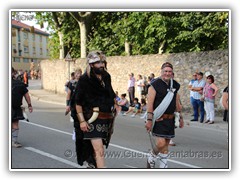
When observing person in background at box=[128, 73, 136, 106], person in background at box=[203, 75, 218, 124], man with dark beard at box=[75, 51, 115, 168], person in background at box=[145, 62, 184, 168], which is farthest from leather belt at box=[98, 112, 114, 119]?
person in background at box=[128, 73, 136, 106]

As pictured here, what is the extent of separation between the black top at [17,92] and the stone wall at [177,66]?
8185 mm

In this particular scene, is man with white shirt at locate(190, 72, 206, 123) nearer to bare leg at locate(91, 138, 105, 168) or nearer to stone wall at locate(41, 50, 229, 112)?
stone wall at locate(41, 50, 229, 112)

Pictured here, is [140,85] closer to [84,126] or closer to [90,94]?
[90,94]

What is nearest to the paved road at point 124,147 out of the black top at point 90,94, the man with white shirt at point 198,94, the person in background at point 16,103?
the person in background at point 16,103

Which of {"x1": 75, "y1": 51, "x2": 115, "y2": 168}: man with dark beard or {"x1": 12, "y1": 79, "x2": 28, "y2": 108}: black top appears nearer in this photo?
{"x1": 75, "y1": 51, "x2": 115, "y2": 168}: man with dark beard

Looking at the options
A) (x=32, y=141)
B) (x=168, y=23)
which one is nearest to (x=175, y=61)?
(x=168, y=23)

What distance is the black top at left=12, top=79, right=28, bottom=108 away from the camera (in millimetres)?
8156

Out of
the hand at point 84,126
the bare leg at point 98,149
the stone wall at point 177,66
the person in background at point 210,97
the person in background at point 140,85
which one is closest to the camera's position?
the hand at point 84,126

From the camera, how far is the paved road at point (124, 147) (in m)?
6.88

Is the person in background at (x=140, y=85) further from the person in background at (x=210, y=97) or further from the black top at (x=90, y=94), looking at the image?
the black top at (x=90, y=94)

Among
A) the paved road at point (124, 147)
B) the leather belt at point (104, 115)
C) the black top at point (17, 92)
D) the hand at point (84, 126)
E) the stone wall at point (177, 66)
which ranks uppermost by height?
the stone wall at point (177, 66)

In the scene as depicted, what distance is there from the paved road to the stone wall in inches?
122

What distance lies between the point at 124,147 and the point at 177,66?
843 centimetres

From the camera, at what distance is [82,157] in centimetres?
591
